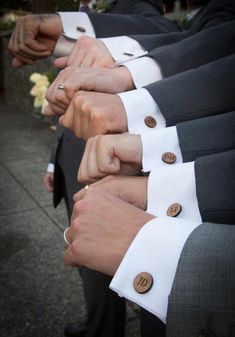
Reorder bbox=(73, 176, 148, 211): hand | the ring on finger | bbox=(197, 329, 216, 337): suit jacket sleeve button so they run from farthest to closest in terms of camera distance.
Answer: the ring on finger → bbox=(73, 176, 148, 211): hand → bbox=(197, 329, 216, 337): suit jacket sleeve button

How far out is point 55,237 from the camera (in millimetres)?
3250

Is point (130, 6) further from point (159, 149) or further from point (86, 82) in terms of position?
point (159, 149)

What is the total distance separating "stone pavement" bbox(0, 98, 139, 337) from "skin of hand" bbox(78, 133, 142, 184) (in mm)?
1605

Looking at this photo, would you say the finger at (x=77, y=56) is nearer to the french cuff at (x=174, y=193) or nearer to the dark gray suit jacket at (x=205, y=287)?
the french cuff at (x=174, y=193)

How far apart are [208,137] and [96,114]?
0.27 meters

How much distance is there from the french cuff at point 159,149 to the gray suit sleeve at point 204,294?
1.07 feet

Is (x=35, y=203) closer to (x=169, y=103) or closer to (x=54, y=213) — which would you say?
(x=54, y=213)

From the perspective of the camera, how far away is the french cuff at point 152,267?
0.65 metres

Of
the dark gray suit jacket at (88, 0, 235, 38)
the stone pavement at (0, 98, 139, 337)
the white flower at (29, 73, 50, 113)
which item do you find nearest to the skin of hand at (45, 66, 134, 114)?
the dark gray suit jacket at (88, 0, 235, 38)

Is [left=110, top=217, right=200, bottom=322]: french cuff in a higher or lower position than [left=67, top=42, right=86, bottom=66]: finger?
lower

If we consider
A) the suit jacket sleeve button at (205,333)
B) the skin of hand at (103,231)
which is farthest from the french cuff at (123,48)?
the suit jacket sleeve button at (205,333)

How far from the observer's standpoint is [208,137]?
0.94 m

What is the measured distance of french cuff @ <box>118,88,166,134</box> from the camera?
1028 mm

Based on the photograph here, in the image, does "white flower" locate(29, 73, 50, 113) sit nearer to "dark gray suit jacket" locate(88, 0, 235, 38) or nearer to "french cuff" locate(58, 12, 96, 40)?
"dark gray suit jacket" locate(88, 0, 235, 38)
